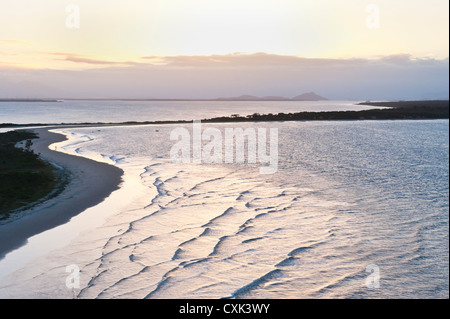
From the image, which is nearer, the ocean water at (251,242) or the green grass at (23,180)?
the ocean water at (251,242)

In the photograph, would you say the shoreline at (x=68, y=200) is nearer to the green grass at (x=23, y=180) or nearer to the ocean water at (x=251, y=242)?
the ocean water at (x=251, y=242)

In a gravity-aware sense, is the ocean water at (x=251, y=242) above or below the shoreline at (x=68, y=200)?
below

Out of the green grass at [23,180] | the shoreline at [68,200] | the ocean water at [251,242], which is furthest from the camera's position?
the green grass at [23,180]

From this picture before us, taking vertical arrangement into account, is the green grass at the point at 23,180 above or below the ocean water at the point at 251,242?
above

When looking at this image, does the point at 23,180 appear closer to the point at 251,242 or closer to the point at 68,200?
the point at 68,200

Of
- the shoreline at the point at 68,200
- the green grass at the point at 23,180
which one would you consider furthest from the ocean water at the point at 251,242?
the green grass at the point at 23,180

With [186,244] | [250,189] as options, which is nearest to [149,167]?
[250,189]

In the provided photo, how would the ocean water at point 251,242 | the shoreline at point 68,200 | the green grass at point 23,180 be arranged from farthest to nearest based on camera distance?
the green grass at point 23,180, the shoreline at point 68,200, the ocean water at point 251,242

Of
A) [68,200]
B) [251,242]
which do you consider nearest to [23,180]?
[68,200]
